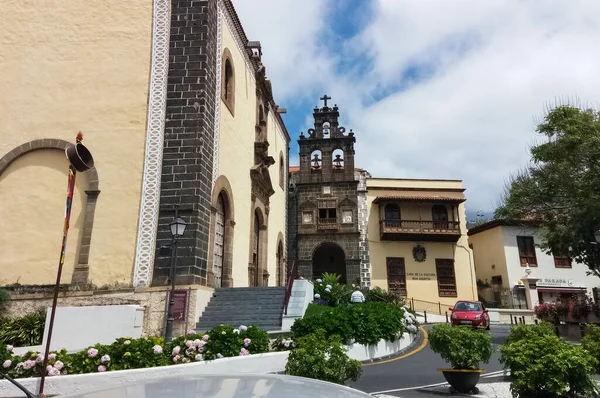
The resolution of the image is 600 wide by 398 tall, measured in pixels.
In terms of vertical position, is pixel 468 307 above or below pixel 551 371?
above

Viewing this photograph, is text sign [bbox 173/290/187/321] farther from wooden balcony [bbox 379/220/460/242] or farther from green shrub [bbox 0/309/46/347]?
wooden balcony [bbox 379/220/460/242]

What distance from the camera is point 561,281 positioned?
26.6 m

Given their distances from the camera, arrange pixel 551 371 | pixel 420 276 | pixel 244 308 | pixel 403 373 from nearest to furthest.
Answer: pixel 551 371
pixel 403 373
pixel 244 308
pixel 420 276

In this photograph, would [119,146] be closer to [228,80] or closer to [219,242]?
[219,242]

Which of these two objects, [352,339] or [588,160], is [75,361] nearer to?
[352,339]

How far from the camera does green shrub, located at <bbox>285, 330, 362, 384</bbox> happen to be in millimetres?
4941

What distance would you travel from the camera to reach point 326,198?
26.9m

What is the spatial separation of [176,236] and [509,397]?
7189 mm

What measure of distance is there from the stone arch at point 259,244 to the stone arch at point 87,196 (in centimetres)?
629

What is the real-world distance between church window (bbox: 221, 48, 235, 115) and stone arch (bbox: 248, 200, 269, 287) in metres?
4.28

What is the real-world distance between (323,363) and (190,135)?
325 inches

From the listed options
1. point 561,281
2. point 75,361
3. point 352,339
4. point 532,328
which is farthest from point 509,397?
point 561,281

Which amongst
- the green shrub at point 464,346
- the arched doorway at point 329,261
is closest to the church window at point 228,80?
the green shrub at point 464,346

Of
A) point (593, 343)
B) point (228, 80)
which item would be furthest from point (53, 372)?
point (228, 80)
